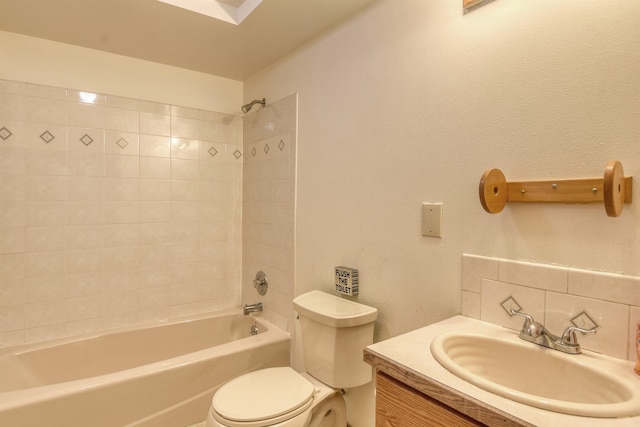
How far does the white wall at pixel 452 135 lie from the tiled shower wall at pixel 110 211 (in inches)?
35.2

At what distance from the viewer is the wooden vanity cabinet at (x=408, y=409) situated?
2.44 ft

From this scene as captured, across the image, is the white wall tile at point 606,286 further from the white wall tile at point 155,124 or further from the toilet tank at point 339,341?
the white wall tile at point 155,124

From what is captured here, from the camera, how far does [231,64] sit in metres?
2.29

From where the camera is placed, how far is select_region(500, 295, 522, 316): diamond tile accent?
1.04m

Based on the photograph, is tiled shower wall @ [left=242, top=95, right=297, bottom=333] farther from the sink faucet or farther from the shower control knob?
the sink faucet

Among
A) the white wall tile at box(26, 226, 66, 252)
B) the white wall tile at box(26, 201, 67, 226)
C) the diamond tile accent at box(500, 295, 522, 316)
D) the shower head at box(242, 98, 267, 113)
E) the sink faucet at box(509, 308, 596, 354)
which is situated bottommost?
the sink faucet at box(509, 308, 596, 354)

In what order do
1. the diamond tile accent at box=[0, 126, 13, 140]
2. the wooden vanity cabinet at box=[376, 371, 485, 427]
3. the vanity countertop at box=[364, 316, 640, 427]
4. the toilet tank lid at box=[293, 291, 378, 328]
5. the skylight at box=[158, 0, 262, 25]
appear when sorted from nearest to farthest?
1. the vanity countertop at box=[364, 316, 640, 427]
2. the wooden vanity cabinet at box=[376, 371, 485, 427]
3. the toilet tank lid at box=[293, 291, 378, 328]
4. the skylight at box=[158, 0, 262, 25]
5. the diamond tile accent at box=[0, 126, 13, 140]

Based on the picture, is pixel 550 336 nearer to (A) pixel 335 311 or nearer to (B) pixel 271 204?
(A) pixel 335 311

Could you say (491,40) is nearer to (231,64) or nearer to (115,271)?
(231,64)

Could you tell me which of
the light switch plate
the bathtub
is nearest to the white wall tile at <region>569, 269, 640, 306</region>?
the light switch plate

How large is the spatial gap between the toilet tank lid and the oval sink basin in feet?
1.60

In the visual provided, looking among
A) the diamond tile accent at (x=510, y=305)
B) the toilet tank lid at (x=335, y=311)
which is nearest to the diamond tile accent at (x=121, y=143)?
the toilet tank lid at (x=335, y=311)

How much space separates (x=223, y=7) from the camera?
172 cm

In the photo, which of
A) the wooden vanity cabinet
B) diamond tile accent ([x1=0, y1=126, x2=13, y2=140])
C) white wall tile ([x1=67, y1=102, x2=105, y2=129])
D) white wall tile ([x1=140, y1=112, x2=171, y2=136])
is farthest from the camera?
white wall tile ([x1=140, y1=112, x2=171, y2=136])
